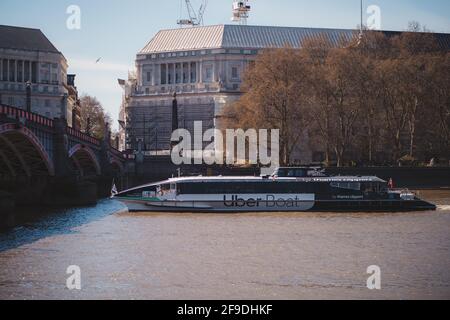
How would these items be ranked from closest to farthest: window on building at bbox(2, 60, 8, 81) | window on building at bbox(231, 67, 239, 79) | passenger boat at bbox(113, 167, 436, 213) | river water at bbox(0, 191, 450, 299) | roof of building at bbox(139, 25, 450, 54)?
river water at bbox(0, 191, 450, 299)
passenger boat at bbox(113, 167, 436, 213)
window on building at bbox(2, 60, 8, 81)
roof of building at bbox(139, 25, 450, 54)
window on building at bbox(231, 67, 239, 79)

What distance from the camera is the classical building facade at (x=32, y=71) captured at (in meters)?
124

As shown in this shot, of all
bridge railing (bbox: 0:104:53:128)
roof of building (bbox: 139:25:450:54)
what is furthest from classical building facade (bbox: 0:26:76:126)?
bridge railing (bbox: 0:104:53:128)

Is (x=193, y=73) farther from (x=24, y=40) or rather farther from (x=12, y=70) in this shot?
(x=12, y=70)

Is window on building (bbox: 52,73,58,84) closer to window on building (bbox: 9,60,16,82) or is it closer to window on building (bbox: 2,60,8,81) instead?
window on building (bbox: 9,60,16,82)

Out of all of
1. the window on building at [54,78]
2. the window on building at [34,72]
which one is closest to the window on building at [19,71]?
the window on building at [34,72]

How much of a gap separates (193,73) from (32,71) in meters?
28.8

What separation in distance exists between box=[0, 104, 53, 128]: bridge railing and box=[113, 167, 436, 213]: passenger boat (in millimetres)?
7816

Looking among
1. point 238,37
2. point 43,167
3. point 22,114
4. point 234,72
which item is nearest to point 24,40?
point 234,72

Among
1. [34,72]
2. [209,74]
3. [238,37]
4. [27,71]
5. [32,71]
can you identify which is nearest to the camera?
[27,71]

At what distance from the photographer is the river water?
32062mm

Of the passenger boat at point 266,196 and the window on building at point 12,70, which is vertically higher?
the window on building at point 12,70

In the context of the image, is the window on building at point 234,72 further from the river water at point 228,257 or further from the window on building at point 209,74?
the river water at point 228,257

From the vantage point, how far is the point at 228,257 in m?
39.5
